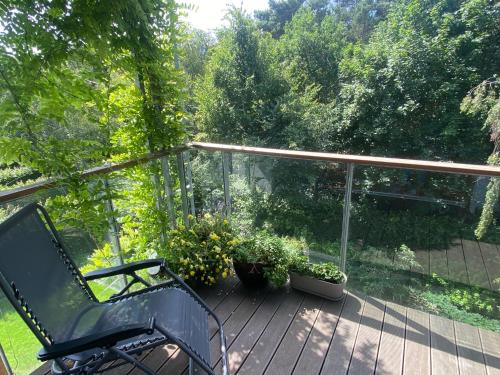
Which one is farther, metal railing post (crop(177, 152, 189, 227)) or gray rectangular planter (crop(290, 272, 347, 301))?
metal railing post (crop(177, 152, 189, 227))

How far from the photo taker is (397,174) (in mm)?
2209

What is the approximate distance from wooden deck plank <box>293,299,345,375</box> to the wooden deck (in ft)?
3.05

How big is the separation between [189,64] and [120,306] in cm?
1148

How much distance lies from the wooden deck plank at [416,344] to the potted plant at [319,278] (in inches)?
19.9

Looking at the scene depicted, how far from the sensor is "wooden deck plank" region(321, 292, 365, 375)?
5.74ft

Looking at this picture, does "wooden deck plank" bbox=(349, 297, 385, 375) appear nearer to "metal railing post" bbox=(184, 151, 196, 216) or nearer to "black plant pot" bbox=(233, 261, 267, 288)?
"black plant pot" bbox=(233, 261, 267, 288)

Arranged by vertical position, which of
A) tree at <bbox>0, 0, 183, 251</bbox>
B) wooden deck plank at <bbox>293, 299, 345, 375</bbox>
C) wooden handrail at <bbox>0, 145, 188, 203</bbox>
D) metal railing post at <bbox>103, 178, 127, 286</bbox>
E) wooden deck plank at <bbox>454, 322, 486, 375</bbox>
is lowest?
wooden deck plank at <bbox>454, 322, 486, 375</bbox>

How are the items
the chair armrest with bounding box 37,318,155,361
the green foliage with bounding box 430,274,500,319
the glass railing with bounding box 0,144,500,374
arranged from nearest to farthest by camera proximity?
the chair armrest with bounding box 37,318,155,361 → the glass railing with bounding box 0,144,500,374 → the green foliage with bounding box 430,274,500,319

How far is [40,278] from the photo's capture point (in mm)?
1426

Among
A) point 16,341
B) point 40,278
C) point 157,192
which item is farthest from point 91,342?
point 157,192

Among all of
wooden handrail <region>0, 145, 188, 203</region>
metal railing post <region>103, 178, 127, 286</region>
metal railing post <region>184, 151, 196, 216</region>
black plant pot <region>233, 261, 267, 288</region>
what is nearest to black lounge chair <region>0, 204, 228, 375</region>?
wooden handrail <region>0, 145, 188, 203</region>

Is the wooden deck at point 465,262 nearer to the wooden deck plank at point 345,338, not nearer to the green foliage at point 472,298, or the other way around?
the green foliage at point 472,298

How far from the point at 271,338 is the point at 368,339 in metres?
0.63

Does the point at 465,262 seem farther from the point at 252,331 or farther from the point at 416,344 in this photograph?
the point at 252,331
